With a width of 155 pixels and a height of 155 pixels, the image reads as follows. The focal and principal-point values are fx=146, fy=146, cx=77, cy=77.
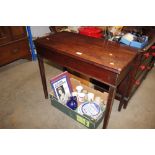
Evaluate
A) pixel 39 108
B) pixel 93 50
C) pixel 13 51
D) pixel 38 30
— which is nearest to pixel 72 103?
pixel 39 108

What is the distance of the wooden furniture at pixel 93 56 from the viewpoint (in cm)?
102

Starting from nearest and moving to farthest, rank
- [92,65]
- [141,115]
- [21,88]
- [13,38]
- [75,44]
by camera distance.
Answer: [92,65]
[75,44]
[141,115]
[21,88]
[13,38]

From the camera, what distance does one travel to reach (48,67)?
2533 millimetres

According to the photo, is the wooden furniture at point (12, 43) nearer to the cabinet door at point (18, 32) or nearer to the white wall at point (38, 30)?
the cabinet door at point (18, 32)

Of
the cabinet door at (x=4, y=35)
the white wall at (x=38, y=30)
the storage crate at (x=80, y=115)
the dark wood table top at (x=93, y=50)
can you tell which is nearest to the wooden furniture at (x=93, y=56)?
the dark wood table top at (x=93, y=50)

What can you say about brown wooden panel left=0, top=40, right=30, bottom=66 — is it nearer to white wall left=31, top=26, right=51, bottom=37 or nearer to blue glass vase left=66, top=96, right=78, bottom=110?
white wall left=31, top=26, right=51, bottom=37

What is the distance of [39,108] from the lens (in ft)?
5.74

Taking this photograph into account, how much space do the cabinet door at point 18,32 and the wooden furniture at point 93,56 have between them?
1.10m

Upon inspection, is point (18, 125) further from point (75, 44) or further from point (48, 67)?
point (48, 67)

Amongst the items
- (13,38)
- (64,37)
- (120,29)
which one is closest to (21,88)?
(13,38)

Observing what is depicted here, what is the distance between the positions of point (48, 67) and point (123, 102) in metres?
1.42

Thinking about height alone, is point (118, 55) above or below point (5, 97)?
above

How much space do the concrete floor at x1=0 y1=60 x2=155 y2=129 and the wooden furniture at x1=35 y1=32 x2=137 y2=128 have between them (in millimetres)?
492

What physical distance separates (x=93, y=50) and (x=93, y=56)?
12cm
